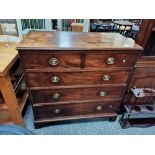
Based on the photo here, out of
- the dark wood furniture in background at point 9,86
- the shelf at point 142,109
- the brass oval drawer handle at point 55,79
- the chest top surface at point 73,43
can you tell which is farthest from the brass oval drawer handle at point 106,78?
the dark wood furniture in background at point 9,86

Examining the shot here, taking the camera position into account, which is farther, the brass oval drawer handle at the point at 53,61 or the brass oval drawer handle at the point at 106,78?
the brass oval drawer handle at the point at 106,78

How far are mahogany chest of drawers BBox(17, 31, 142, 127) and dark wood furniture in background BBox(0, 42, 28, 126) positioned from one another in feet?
0.55

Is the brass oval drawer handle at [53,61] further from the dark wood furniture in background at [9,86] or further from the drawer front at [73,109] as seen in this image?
the drawer front at [73,109]

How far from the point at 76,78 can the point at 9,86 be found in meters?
0.57

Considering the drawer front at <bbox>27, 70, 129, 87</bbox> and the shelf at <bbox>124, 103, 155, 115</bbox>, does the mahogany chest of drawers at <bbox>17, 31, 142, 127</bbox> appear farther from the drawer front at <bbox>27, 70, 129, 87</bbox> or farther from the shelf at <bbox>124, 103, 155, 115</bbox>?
the shelf at <bbox>124, 103, 155, 115</bbox>

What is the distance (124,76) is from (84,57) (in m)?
0.44

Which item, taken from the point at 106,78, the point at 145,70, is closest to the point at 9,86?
the point at 106,78

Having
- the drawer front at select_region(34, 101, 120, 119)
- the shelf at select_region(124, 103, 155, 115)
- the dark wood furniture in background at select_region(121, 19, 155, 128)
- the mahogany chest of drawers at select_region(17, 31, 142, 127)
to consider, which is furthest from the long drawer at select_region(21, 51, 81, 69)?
the shelf at select_region(124, 103, 155, 115)

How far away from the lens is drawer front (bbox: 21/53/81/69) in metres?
0.95

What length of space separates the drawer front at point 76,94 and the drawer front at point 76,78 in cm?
8

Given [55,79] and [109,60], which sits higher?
[109,60]

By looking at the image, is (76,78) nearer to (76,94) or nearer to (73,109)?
(76,94)

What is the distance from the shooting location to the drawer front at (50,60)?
37.5 inches

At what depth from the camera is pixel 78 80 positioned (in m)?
1.15
